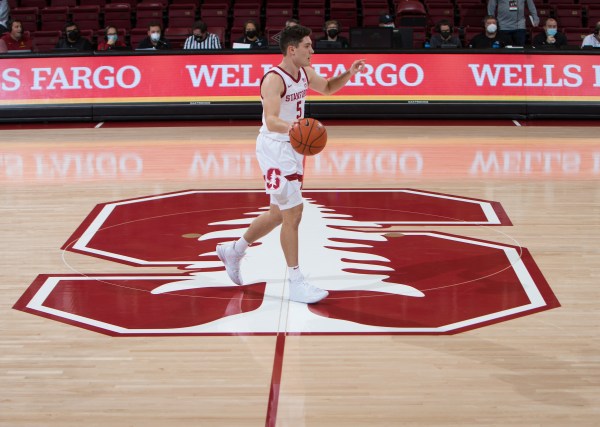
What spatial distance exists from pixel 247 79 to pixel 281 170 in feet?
30.7

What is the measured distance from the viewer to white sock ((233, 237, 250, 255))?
7180mm

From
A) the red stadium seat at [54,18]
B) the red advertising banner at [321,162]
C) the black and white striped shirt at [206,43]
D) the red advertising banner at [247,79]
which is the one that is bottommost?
the red advertising banner at [321,162]

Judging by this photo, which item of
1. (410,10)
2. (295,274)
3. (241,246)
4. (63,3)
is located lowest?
(295,274)

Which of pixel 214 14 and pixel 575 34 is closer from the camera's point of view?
pixel 575 34

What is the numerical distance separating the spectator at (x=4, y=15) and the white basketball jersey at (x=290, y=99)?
40.1 feet

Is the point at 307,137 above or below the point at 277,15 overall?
below

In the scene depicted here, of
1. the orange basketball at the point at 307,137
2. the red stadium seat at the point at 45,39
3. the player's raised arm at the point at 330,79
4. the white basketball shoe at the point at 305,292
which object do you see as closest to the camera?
the orange basketball at the point at 307,137

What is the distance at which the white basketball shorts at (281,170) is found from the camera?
6.73 metres

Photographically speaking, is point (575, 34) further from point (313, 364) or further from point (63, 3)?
point (313, 364)

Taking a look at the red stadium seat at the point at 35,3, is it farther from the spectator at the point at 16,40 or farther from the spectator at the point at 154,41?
the spectator at the point at 154,41

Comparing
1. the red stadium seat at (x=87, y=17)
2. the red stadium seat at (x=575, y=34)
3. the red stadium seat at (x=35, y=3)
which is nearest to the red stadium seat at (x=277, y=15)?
the red stadium seat at (x=87, y=17)

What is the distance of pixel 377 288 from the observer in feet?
23.9

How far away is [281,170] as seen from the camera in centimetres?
675

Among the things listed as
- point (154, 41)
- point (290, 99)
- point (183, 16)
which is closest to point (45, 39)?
point (183, 16)
